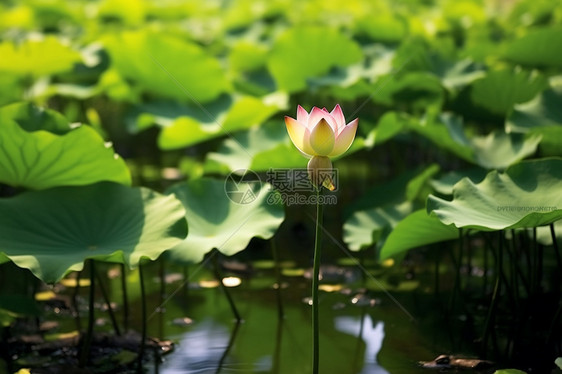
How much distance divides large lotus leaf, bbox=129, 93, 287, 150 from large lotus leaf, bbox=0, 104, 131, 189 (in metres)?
0.73

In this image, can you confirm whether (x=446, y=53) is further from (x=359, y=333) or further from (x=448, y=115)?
(x=359, y=333)

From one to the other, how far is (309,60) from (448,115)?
103 centimetres

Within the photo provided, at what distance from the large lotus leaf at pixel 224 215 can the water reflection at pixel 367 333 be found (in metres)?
0.40

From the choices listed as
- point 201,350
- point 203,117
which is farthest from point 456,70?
point 201,350

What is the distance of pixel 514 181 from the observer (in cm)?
196

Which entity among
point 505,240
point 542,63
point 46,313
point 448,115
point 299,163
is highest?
point 542,63

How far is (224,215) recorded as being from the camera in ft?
7.06

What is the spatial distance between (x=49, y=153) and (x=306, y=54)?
1.74m

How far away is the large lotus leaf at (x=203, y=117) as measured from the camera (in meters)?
2.89

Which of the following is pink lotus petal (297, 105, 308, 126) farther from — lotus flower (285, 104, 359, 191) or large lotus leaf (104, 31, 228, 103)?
large lotus leaf (104, 31, 228, 103)

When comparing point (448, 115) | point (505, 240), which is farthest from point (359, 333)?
point (448, 115)

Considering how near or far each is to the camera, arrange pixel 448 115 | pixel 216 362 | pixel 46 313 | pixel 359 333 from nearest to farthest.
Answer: pixel 216 362 < pixel 359 333 < pixel 46 313 < pixel 448 115

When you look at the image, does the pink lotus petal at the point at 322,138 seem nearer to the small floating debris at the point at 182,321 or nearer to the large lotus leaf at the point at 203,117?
the small floating debris at the point at 182,321

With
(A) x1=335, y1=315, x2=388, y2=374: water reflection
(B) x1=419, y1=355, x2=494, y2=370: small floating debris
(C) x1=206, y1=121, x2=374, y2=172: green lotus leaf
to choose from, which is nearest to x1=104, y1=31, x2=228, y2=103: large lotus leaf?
(C) x1=206, y1=121, x2=374, y2=172: green lotus leaf
